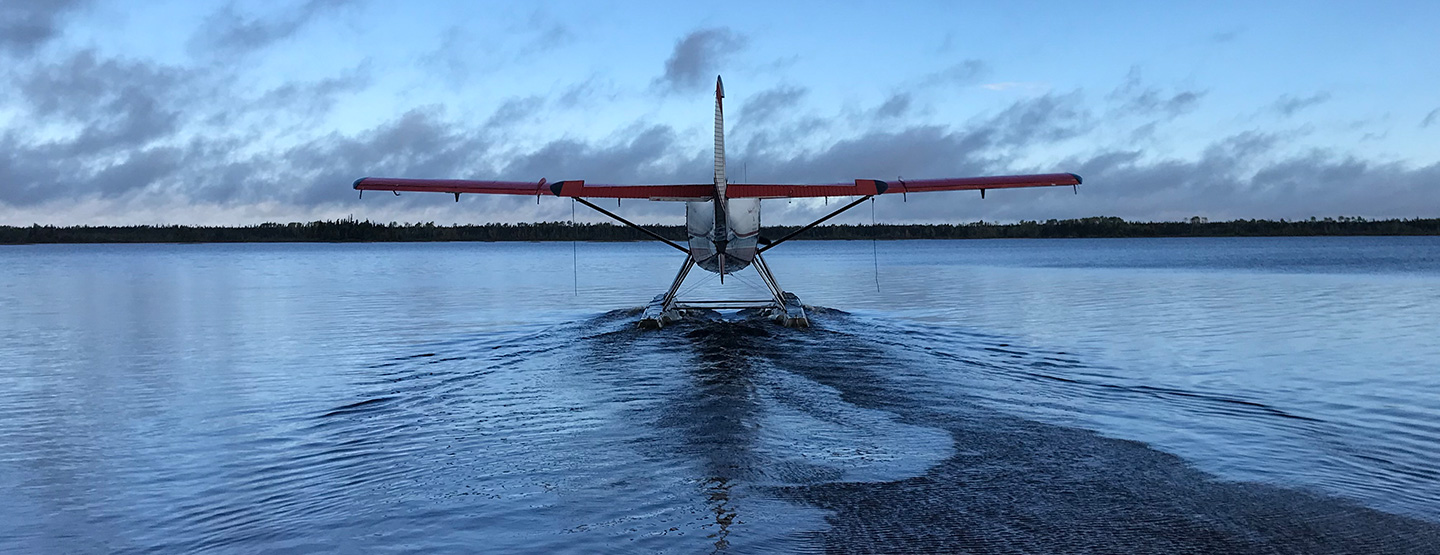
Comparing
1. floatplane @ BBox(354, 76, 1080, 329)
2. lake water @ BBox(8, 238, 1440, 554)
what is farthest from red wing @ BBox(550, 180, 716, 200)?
lake water @ BBox(8, 238, 1440, 554)

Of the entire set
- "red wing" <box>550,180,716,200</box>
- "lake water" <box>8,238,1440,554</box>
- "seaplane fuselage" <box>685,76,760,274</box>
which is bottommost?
"lake water" <box>8,238,1440,554</box>

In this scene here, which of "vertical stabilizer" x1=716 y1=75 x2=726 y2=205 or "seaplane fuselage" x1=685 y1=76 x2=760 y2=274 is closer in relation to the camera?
"vertical stabilizer" x1=716 y1=75 x2=726 y2=205

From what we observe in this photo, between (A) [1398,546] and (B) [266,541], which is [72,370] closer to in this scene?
(B) [266,541]

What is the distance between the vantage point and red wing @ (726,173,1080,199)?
14828mm

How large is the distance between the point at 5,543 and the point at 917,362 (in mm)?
9486

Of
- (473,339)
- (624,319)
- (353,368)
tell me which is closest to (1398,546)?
(353,368)

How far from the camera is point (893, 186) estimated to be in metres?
18.5

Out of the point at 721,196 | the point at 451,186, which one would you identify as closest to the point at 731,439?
the point at 721,196

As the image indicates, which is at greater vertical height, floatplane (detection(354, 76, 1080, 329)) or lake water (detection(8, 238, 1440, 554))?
floatplane (detection(354, 76, 1080, 329))

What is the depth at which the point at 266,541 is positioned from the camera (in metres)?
5.00

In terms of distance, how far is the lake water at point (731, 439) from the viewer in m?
5.13

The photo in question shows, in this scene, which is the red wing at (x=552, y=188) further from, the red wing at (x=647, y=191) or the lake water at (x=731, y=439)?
the lake water at (x=731, y=439)

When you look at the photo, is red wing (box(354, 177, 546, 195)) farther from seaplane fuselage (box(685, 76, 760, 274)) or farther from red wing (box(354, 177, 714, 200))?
seaplane fuselage (box(685, 76, 760, 274))

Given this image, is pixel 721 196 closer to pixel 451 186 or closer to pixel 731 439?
pixel 451 186
